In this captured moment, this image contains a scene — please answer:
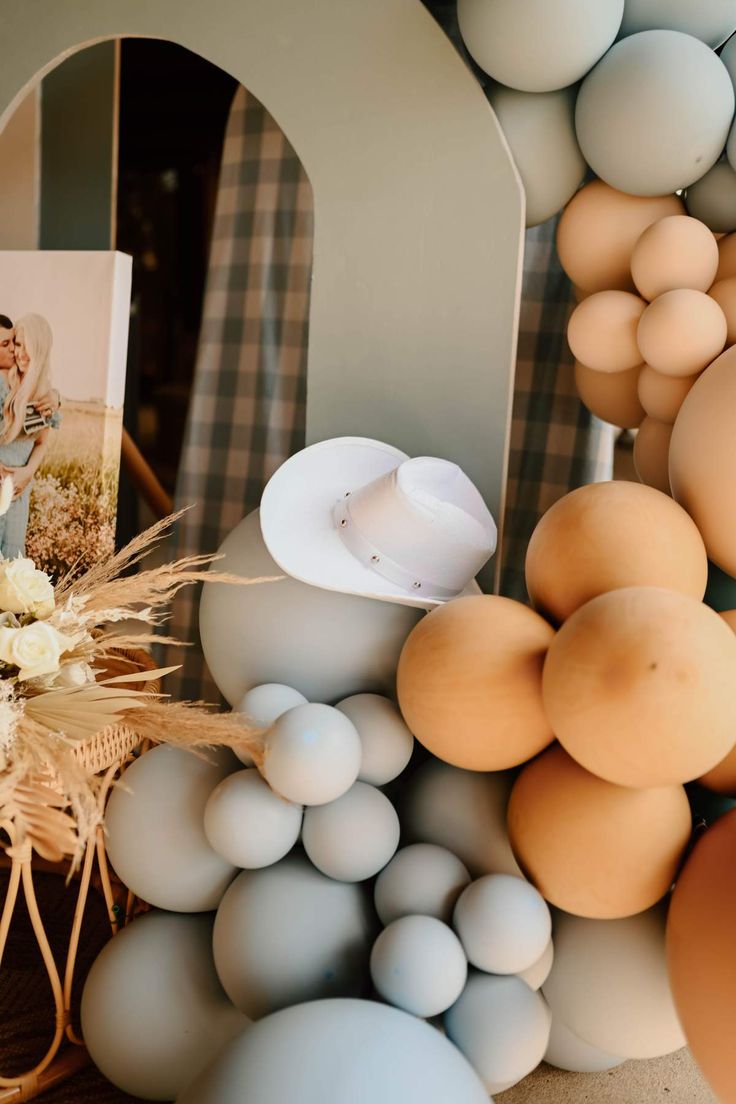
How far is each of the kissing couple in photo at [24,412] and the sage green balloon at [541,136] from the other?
2.24 ft

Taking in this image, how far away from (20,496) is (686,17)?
106 cm

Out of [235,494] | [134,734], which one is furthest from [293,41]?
[134,734]

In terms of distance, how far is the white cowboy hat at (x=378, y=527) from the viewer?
114cm

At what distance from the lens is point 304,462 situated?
4.13 feet

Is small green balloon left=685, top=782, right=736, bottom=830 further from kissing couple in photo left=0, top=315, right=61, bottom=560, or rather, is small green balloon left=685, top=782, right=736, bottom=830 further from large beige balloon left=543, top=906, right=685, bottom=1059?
kissing couple in photo left=0, top=315, right=61, bottom=560

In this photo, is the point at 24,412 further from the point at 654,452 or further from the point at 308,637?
the point at 654,452

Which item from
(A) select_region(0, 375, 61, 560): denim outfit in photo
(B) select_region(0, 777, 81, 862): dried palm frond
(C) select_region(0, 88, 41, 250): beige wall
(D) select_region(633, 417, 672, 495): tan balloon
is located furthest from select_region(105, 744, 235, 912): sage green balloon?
(C) select_region(0, 88, 41, 250): beige wall

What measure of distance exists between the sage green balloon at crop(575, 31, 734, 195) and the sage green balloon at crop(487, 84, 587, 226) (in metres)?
0.05

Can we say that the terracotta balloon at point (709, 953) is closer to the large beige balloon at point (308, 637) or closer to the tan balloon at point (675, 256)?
the large beige balloon at point (308, 637)

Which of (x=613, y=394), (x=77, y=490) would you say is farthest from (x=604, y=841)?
(x=77, y=490)

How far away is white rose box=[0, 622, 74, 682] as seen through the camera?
37.6 inches

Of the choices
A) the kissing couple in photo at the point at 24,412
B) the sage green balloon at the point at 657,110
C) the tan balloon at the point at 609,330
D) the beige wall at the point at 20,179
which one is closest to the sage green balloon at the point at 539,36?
the sage green balloon at the point at 657,110

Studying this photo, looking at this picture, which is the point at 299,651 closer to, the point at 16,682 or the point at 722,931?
the point at 16,682

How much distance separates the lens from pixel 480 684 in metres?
0.96
